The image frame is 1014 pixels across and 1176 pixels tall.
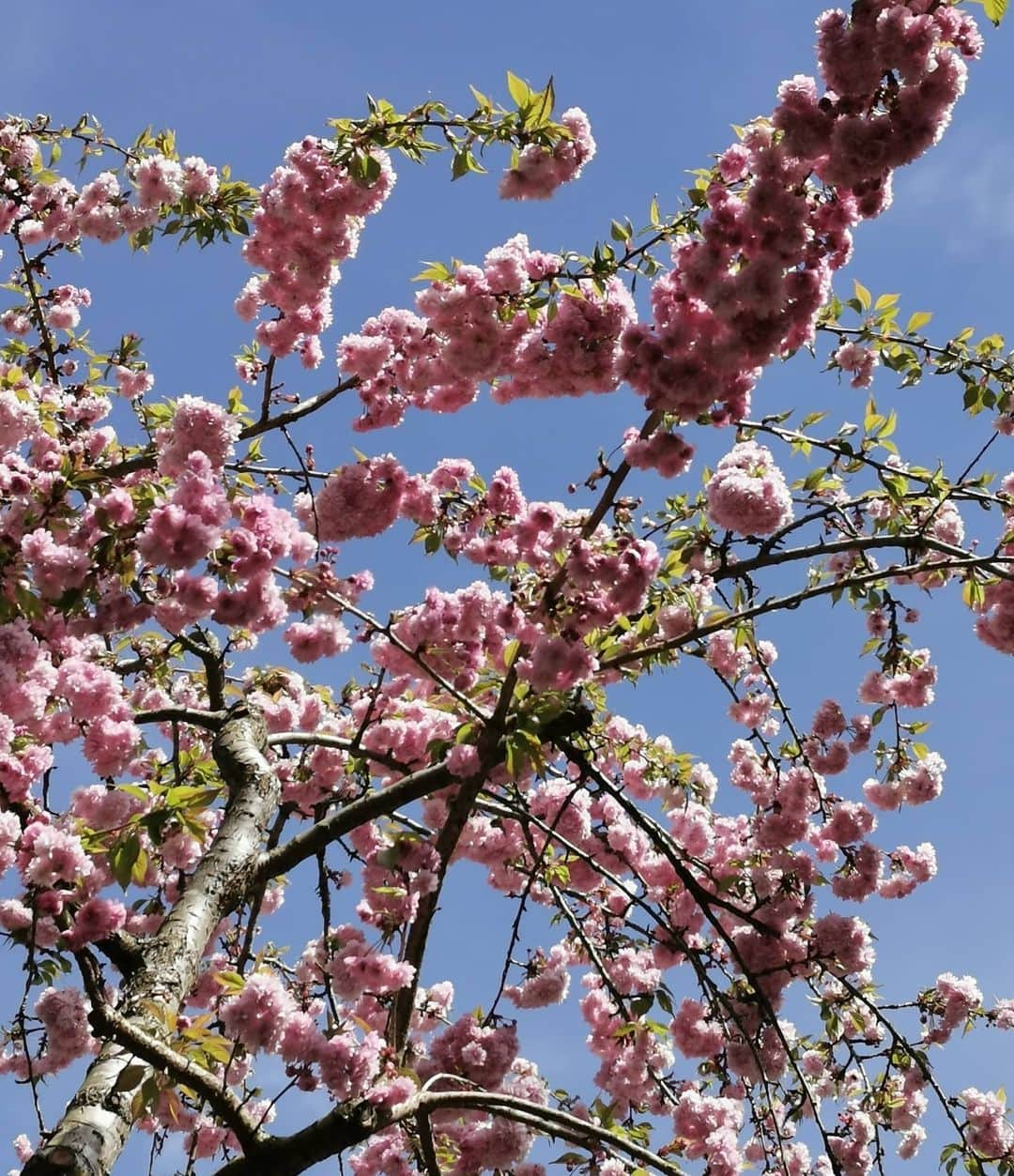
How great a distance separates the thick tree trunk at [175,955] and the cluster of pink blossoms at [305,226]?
6.75 ft

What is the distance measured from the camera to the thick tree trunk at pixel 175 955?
3176mm

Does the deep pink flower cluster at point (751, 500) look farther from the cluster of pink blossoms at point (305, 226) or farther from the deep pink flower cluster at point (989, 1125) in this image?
the deep pink flower cluster at point (989, 1125)

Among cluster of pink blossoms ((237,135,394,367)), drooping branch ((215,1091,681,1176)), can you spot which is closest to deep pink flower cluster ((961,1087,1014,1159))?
drooping branch ((215,1091,681,1176))

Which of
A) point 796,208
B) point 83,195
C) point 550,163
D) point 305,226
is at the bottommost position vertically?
point 796,208

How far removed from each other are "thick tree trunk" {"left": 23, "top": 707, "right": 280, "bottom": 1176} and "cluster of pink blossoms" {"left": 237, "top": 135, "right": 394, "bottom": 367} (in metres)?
2.06

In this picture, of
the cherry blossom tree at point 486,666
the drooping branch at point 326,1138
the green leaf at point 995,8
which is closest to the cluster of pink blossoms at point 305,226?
the cherry blossom tree at point 486,666

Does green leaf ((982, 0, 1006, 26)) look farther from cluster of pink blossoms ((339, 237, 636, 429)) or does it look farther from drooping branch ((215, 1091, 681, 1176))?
drooping branch ((215, 1091, 681, 1176))

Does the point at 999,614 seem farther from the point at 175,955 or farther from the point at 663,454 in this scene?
the point at 175,955

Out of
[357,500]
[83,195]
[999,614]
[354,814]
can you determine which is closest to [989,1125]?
[999,614]

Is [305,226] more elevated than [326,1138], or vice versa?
[305,226]

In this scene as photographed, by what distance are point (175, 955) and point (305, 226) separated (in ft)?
10.2

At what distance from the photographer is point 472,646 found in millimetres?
4410

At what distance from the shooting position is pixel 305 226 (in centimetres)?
471

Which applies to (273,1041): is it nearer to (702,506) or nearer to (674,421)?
(674,421)
